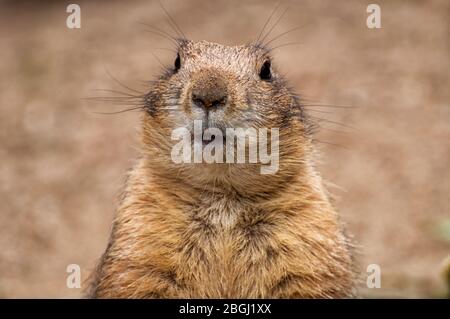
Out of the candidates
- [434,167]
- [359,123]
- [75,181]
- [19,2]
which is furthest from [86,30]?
[434,167]

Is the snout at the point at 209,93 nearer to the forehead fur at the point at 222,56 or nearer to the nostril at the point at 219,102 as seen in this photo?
the nostril at the point at 219,102

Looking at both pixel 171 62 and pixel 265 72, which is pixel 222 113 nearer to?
pixel 265 72

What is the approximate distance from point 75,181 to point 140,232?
22.2 ft

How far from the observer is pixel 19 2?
17.1 meters

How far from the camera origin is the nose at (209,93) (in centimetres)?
554

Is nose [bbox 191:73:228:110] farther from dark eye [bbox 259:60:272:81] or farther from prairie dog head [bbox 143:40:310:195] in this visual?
dark eye [bbox 259:60:272:81]

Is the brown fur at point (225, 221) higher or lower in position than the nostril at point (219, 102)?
lower

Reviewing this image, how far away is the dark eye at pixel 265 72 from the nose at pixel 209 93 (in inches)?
35.1

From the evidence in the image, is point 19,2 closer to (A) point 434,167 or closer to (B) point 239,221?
(A) point 434,167

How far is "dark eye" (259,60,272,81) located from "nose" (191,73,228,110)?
89cm

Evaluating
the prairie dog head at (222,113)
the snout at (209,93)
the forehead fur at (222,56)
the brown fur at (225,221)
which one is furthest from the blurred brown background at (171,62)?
the snout at (209,93)

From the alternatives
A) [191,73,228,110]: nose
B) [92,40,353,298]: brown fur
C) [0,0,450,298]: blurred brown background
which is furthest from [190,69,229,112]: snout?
[0,0,450,298]: blurred brown background

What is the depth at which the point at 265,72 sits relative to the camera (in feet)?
21.6
